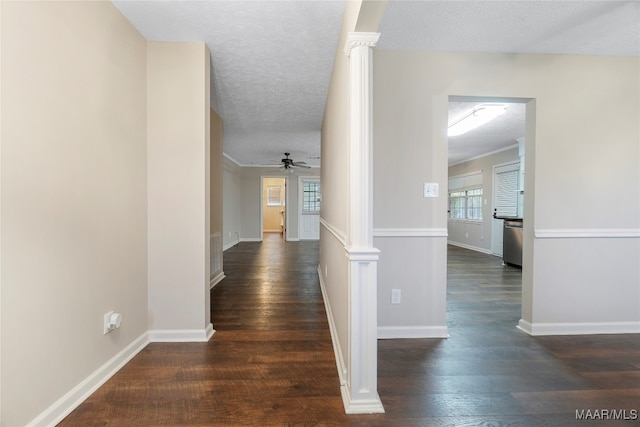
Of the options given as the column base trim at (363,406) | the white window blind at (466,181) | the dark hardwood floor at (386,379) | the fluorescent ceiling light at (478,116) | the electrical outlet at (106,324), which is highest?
the fluorescent ceiling light at (478,116)

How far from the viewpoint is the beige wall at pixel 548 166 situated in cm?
217

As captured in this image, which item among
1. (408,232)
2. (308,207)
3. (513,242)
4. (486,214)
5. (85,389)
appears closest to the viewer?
(85,389)

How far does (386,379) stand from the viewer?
165 cm

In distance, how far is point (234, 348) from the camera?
6.55 feet

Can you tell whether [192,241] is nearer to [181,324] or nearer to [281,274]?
[181,324]

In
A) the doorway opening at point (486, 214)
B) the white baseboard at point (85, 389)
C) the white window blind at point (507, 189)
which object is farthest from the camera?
the white window blind at point (507, 189)

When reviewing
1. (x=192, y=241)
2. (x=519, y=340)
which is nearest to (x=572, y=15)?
(x=519, y=340)

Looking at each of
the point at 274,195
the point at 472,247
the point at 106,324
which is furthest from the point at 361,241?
the point at 274,195

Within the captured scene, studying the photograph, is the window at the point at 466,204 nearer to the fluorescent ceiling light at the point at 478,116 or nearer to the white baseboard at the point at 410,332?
the fluorescent ceiling light at the point at 478,116

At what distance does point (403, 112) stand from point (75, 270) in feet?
7.94

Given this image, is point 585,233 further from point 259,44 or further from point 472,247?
point 472,247

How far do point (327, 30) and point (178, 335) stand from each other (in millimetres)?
2575

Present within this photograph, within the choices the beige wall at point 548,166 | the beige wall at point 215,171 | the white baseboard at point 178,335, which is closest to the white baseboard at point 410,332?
the beige wall at point 548,166

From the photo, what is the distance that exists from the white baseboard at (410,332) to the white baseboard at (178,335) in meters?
1.43
